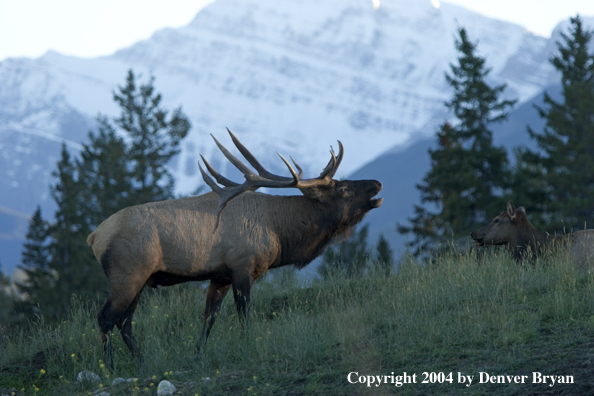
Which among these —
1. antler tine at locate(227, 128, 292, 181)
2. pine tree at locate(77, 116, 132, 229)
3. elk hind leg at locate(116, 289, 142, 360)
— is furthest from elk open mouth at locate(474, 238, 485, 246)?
pine tree at locate(77, 116, 132, 229)

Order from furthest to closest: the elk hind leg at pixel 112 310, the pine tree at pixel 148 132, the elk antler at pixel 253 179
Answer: the pine tree at pixel 148 132 < the elk antler at pixel 253 179 < the elk hind leg at pixel 112 310

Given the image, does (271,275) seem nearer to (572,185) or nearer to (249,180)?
(249,180)

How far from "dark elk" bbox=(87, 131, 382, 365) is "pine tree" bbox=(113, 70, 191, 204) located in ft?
94.2

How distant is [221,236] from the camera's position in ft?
24.3

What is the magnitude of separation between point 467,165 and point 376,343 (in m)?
25.2

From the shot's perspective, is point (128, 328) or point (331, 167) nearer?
point (128, 328)

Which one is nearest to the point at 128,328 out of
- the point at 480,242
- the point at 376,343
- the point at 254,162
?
the point at 254,162

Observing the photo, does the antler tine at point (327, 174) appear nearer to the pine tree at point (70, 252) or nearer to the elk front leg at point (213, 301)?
the elk front leg at point (213, 301)

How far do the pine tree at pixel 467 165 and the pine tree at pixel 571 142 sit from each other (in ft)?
6.19

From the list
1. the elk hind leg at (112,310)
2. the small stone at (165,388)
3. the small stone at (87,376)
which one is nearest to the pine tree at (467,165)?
the elk hind leg at (112,310)

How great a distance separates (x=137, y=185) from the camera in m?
36.7

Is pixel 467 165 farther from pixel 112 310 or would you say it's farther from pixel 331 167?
pixel 112 310

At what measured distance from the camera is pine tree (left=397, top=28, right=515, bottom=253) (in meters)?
30.0

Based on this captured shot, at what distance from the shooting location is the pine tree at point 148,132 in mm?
37344
